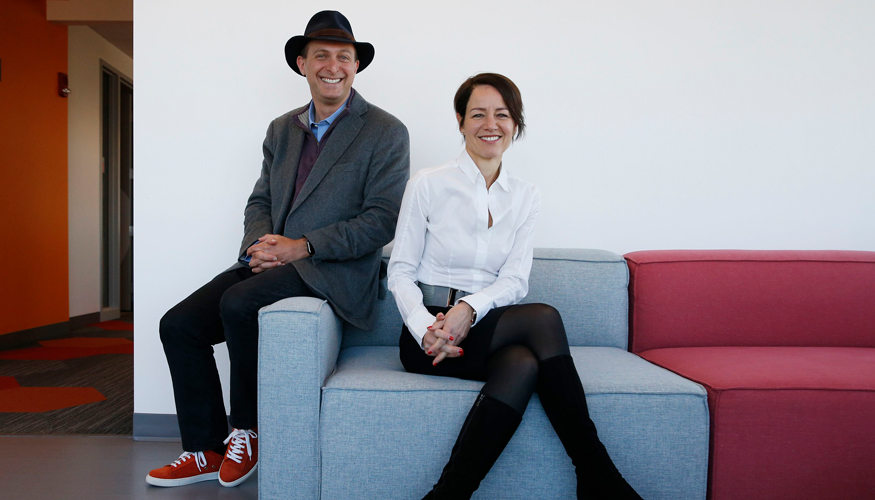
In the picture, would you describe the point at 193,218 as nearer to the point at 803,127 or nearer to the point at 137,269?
the point at 137,269

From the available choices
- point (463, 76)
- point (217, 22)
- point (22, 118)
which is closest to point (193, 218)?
point (217, 22)

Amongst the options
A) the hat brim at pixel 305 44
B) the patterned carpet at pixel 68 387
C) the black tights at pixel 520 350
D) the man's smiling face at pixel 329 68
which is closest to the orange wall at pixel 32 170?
the patterned carpet at pixel 68 387

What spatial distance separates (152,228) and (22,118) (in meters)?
3.06

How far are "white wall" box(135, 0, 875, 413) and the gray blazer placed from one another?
0.39 m

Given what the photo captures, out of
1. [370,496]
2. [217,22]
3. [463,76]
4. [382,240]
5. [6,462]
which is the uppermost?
[217,22]

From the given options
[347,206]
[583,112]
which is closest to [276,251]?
[347,206]

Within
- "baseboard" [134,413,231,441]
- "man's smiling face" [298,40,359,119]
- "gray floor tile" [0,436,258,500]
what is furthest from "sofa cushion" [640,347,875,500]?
"baseboard" [134,413,231,441]

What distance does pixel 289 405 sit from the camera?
1.45m

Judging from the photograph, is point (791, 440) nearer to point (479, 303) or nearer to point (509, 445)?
point (509, 445)

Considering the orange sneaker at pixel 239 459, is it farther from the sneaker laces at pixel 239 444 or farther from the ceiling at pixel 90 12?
the ceiling at pixel 90 12

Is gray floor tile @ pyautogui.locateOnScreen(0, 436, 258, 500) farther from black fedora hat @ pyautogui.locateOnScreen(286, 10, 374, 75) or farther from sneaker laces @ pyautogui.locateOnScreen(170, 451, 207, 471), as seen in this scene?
black fedora hat @ pyautogui.locateOnScreen(286, 10, 374, 75)

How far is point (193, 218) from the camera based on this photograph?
230 centimetres

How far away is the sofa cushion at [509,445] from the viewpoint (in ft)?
4.75

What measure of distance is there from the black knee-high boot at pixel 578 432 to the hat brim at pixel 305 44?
→ 1238 mm
